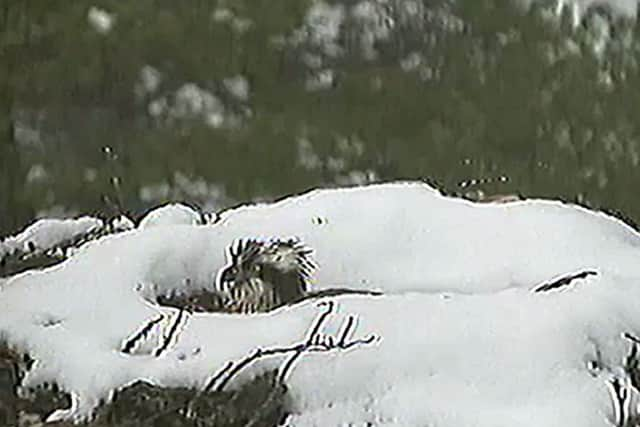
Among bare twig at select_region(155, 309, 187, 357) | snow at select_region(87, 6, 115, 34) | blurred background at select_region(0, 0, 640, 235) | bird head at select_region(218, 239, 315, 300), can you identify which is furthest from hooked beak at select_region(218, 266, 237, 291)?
snow at select_region(87, 6, 115, 34)

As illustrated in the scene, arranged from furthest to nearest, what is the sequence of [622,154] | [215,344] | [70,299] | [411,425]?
[622,154] < [70,299] < [215,344] < [411,425]

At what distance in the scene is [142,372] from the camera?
5.23ft

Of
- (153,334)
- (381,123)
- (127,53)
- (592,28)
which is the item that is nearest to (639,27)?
(592,28)

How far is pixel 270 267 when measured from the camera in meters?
1.88

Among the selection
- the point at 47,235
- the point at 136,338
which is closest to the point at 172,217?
the point at 47,235

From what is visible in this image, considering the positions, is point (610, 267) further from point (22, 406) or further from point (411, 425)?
point (22, 406)

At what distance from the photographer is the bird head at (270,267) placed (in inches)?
73.7

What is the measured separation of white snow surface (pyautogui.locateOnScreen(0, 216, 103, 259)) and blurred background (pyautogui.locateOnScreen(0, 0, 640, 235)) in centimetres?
270

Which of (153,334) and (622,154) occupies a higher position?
(153,334)

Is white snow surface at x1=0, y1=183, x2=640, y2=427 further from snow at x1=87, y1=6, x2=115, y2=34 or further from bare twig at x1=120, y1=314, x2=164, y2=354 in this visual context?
snow at x1=87, y1=6, x2=115, y2=34

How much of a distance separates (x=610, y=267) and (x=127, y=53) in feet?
11.2

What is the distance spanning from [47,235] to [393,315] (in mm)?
699

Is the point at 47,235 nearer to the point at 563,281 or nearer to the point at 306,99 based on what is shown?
the point at 563,281

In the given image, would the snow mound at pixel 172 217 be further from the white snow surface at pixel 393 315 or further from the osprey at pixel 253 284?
the osprey at pixel 253 284
